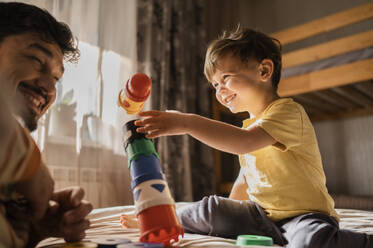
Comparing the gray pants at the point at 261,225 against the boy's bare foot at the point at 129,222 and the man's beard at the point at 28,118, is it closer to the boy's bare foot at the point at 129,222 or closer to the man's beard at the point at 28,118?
the boy's bare foot at the point at 129,222

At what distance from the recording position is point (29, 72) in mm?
559

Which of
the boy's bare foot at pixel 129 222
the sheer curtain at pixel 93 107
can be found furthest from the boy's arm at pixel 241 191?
the sheer curtain at pixel 93 107

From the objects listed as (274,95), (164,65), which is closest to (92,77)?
(164,65)

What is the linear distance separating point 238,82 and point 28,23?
56 centimetres

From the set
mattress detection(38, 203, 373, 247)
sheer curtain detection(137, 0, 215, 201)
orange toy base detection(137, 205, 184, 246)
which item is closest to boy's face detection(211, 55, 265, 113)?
mattress detection(38, 203, 373, 247)

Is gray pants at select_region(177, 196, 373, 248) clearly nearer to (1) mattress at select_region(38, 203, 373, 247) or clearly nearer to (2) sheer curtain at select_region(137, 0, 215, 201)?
(1) mattress at select_region(38, 203, 373, 247)

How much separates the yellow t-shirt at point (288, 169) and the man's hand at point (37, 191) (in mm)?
517

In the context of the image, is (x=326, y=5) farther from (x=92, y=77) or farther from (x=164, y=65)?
(x=92, y=77)

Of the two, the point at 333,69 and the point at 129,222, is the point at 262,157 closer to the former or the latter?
the point at 129,222


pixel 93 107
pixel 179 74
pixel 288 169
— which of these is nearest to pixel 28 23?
pixel 288 169

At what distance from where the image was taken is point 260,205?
0.89m

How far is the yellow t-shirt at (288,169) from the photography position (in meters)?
0.83

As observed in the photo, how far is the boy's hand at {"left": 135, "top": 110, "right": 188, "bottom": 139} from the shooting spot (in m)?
0.64

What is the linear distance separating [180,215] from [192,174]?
1596 mm
